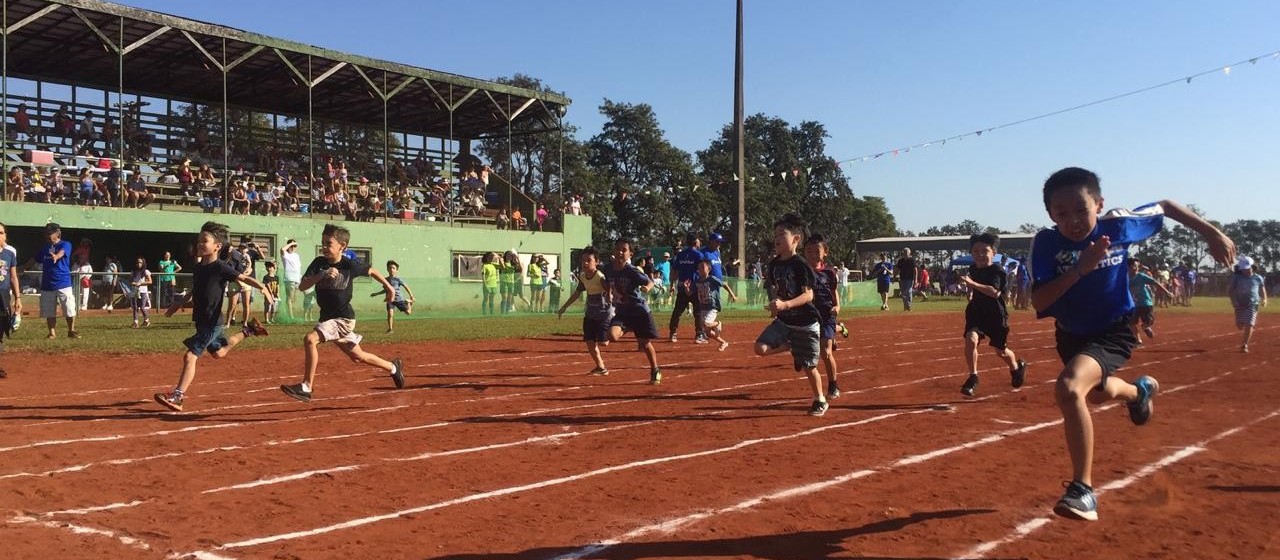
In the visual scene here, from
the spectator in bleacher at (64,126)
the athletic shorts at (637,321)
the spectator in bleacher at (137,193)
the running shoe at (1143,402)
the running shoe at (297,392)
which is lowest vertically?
the running shoe at (297,392)

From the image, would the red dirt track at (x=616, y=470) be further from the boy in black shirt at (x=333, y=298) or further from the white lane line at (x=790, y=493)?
the boy in black shirt at (x=333, y=298)

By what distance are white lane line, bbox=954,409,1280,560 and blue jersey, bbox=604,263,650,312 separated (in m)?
6.30

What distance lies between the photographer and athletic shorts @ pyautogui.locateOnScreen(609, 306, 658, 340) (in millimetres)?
11516

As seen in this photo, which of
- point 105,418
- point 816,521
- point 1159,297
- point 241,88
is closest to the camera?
point 816,521

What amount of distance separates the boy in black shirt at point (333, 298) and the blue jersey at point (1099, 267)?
20.1ft

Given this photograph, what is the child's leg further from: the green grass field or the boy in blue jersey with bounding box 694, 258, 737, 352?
the boy in blue jersey with bounding box 694, 258, 737, 352

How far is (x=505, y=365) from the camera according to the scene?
44.2 ft

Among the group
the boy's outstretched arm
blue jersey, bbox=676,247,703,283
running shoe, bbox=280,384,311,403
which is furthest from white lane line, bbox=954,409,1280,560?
blue jersey, bbox=676,247,703,283

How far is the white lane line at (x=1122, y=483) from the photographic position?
429 centimetres

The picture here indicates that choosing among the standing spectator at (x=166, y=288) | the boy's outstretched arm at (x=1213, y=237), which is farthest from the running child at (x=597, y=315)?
the standing spectator at (x=166, y=288)

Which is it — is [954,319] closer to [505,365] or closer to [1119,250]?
[505,365]

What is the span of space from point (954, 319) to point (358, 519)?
23650mm

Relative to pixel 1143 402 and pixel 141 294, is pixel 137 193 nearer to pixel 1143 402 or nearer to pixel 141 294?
pixel 141 294

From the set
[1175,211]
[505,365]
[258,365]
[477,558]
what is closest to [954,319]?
[505,365]
